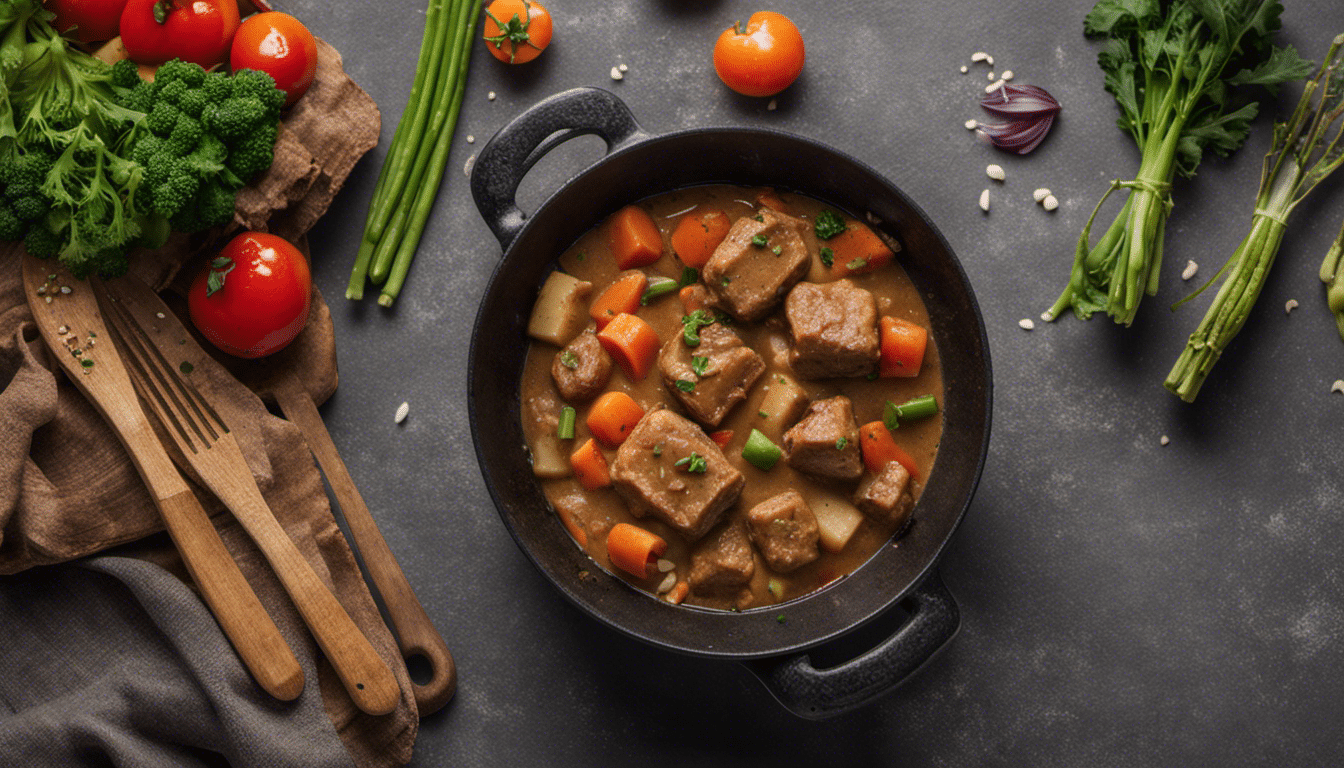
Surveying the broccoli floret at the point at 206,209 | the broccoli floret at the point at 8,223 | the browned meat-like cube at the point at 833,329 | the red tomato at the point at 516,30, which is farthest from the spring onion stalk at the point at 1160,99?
the broccoli floret at the point at 8,223

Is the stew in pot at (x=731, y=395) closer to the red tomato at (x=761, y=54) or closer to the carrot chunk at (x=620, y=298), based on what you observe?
the carrot chunk at (x=620, y=298)

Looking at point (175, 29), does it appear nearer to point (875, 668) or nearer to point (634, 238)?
point (634, 238)

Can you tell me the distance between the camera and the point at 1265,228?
3.39 meters

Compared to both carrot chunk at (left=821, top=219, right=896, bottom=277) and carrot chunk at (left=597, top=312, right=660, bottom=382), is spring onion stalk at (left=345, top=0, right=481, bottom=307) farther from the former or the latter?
carrot chunk at (left=821, top=219, right=896, bottom=277)

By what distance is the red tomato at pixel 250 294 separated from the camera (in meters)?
3.23

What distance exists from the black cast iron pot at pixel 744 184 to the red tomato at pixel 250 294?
0.82 m

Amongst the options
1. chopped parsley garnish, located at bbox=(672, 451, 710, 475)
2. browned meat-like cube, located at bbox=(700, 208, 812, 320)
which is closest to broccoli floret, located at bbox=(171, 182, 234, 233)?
browned meat-like cube, located at bbox=(700, 208, 812, 320)

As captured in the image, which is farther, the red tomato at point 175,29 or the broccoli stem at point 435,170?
the broccoli stem at point 435,170

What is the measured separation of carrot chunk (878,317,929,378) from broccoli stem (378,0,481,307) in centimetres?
198

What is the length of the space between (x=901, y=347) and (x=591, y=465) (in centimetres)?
130

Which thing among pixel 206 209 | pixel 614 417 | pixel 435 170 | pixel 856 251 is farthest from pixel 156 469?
pixel 856 251

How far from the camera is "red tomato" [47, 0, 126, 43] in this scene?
3361mm

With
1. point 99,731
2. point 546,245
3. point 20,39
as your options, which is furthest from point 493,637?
point 20,39

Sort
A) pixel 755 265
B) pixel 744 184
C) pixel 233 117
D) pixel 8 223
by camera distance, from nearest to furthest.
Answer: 1. pixel 8 223
2. pixel 233 117
3. pixel 755 265
4. pixel 744 184
